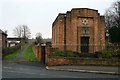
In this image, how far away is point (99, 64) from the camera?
22.9m

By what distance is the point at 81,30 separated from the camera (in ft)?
107

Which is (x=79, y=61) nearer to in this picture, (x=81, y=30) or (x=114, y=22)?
(x=81, y=30)

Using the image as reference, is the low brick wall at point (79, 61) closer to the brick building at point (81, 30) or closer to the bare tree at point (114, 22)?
the brick building at point (81, 30)

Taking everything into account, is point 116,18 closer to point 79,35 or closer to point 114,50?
point 79,35

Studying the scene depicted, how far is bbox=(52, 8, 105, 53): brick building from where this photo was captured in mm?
32094

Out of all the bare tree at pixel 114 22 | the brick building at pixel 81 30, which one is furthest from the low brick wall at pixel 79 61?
the bare tree at pixel 114 22

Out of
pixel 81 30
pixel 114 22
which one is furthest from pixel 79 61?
pixel 114 22

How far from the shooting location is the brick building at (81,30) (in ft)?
105

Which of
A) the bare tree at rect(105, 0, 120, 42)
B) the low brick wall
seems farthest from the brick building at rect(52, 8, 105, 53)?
the bare tree at rect(105, 0, 120, 42)

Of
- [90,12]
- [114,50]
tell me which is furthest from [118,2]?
[114,50]

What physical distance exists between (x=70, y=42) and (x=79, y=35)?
1563 mm

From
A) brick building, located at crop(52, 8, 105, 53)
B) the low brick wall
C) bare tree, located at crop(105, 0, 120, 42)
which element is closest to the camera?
the low brick wall

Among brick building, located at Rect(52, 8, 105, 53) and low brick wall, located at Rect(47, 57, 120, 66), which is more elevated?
brick building, located at Rect(52, 8, 105, 53)

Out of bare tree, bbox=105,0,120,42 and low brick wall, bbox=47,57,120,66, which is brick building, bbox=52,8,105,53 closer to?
low brick wall, bbox=47,57,120,66
